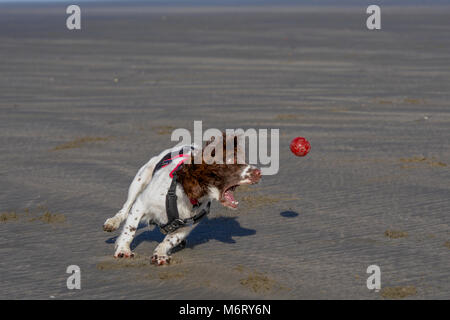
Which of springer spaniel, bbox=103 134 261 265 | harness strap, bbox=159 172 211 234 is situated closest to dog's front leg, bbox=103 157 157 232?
springer spaniel, bbox=103 134 261 265

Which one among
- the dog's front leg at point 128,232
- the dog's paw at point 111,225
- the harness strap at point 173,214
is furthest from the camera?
the dog's paw at point 111,225

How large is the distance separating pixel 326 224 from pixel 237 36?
93.8ft

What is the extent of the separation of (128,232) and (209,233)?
1.15 meters

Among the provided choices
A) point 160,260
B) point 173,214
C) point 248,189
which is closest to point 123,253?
point 160,260

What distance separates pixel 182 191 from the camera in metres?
6.61

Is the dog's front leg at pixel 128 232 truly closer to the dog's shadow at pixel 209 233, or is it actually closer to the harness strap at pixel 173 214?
the harness strap at pixel 173 214

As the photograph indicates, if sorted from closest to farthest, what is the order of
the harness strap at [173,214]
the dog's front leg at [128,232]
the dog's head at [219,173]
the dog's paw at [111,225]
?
1. the dog's head at [219,173]
2. the harness strap at [173,214]
3. the dog's front leg at [128,232]
4. the dog's paw at [111,225]

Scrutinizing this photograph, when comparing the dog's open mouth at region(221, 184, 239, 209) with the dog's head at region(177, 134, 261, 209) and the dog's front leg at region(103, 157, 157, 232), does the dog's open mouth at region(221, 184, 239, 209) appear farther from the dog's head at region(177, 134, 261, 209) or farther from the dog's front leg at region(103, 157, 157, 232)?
the dog's front leg at region(103, 157, 157, 232)

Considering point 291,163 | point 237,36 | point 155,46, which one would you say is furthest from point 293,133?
point 237,36

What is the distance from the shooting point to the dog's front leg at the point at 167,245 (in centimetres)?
676

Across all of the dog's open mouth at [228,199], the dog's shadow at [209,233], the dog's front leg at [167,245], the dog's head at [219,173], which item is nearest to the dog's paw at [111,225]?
the dog's shadow at [209,233]

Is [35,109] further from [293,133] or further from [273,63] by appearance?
[273,63]

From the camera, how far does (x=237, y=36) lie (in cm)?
Result: 3584

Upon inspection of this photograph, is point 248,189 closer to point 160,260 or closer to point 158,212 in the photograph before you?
point 158,212
